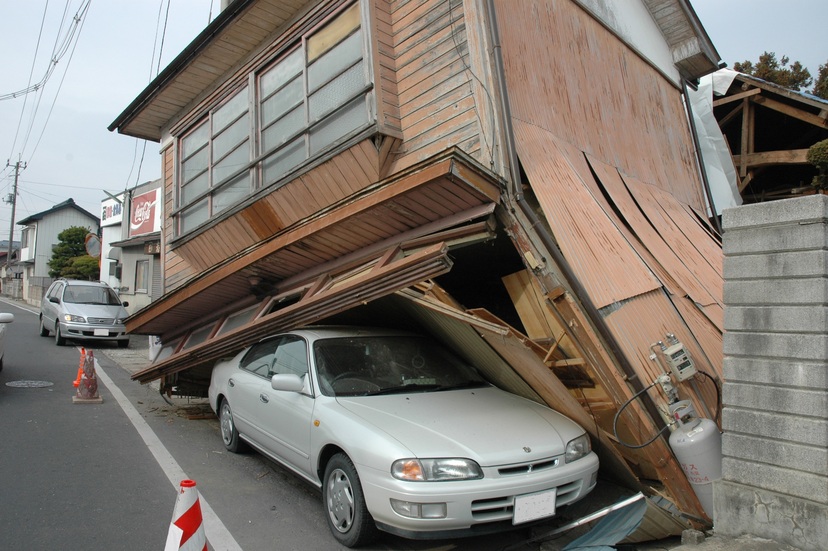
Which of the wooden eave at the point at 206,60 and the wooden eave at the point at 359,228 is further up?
the wooden eave at the point at 206,60

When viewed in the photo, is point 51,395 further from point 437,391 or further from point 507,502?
point 507,502

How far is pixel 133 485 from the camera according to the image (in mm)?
4805

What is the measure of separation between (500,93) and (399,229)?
1.53 meters

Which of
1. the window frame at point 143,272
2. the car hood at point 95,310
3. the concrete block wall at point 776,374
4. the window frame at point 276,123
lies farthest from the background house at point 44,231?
the concrete block wall at point 776,374

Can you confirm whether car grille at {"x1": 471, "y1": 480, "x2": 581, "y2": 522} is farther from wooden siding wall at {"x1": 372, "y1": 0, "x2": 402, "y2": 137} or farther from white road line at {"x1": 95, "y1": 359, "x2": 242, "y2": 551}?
wooden siding wall at {"x1": 372, "y1": 0, "x2": 402, "y2": 137}

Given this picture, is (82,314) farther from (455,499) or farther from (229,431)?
(455,499)

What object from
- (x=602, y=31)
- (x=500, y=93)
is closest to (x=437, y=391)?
(x=500, y=93)

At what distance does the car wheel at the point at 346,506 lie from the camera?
366cm

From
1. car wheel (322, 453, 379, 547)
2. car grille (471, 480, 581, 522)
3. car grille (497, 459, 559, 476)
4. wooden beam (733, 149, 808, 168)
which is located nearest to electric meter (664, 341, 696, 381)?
car grille (497, 459, 559, 476)

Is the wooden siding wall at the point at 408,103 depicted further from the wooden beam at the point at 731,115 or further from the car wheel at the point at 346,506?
the wooden beam at the point at 731,115

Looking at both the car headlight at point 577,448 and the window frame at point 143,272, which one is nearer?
the car headlight at point 577,448

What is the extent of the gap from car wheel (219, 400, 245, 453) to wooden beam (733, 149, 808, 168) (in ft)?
33.8

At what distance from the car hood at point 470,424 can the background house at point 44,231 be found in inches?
2002

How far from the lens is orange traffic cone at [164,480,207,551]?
8.52ft
